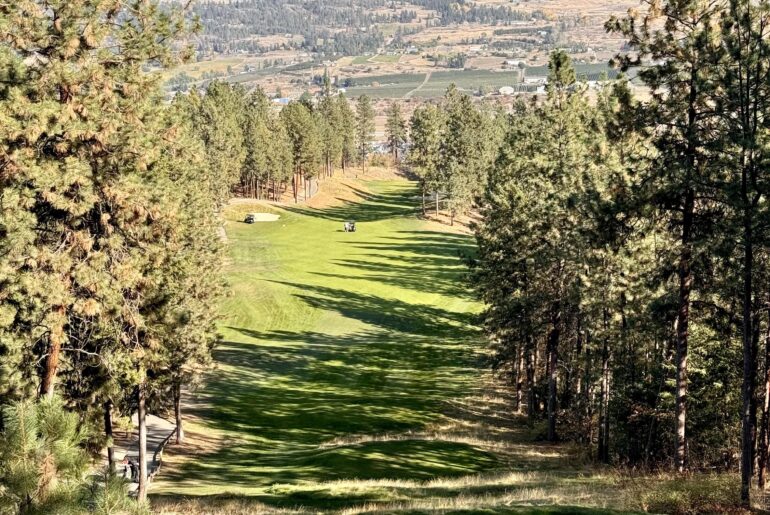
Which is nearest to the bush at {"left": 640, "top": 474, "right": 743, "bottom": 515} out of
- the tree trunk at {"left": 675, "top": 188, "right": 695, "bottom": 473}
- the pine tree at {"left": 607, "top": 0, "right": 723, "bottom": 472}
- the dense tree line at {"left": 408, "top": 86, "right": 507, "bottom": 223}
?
the tree trunk at {"left": 675, "top": 188, "right": 695, "bottom": 473}

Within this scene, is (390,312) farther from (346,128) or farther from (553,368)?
(346,128)

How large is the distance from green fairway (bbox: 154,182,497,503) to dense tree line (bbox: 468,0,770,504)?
7.75m

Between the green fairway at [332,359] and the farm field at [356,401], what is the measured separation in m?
0.15

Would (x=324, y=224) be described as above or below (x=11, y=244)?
below

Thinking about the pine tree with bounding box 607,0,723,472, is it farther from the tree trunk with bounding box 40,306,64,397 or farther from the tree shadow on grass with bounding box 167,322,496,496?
the tree trunk with bounding box 40,306,64,397

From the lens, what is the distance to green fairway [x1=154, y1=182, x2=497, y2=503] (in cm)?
3325

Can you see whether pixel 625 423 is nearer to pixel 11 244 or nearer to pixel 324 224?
pixel 11 244

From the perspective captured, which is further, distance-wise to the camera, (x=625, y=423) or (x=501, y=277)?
(x=501, y=277)

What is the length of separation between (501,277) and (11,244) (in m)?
27.3

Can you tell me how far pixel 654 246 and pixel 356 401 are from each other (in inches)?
1029

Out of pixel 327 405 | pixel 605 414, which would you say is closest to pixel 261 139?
pixel 327 405

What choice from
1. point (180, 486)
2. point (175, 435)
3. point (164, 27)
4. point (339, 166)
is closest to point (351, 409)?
point (175, 435)

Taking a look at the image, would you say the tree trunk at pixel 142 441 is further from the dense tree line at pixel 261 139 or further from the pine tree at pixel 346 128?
the pine tree at pixel 346 128

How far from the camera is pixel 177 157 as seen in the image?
33438 mm
